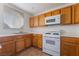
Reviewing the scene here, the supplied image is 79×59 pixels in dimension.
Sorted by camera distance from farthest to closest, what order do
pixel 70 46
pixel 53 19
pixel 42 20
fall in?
pixel 42 20 < pixel 53 19 < pixel 70 46

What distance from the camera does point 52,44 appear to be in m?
2.12

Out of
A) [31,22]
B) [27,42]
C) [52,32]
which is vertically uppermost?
[31,22]

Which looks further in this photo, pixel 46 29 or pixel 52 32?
pixel 46 29

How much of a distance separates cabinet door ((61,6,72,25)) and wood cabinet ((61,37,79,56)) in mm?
462

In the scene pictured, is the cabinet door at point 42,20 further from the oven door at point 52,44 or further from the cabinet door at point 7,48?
the cabinet door at point 7,48

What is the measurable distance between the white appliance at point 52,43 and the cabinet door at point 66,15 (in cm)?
35

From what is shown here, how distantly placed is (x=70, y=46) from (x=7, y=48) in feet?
4.55

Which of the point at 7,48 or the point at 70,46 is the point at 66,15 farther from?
the point at 7,48

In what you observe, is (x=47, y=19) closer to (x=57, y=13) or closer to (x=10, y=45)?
(x=57, y=13)

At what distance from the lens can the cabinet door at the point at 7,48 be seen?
1657 mm

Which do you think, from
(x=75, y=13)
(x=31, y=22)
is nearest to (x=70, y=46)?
(x=75, y=13)

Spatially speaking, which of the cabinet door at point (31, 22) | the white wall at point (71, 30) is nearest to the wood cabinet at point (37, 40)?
the cabinet door at point (31, 22)

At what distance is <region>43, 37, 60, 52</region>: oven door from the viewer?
1990 millimetres

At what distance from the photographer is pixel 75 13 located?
1.83 metres
